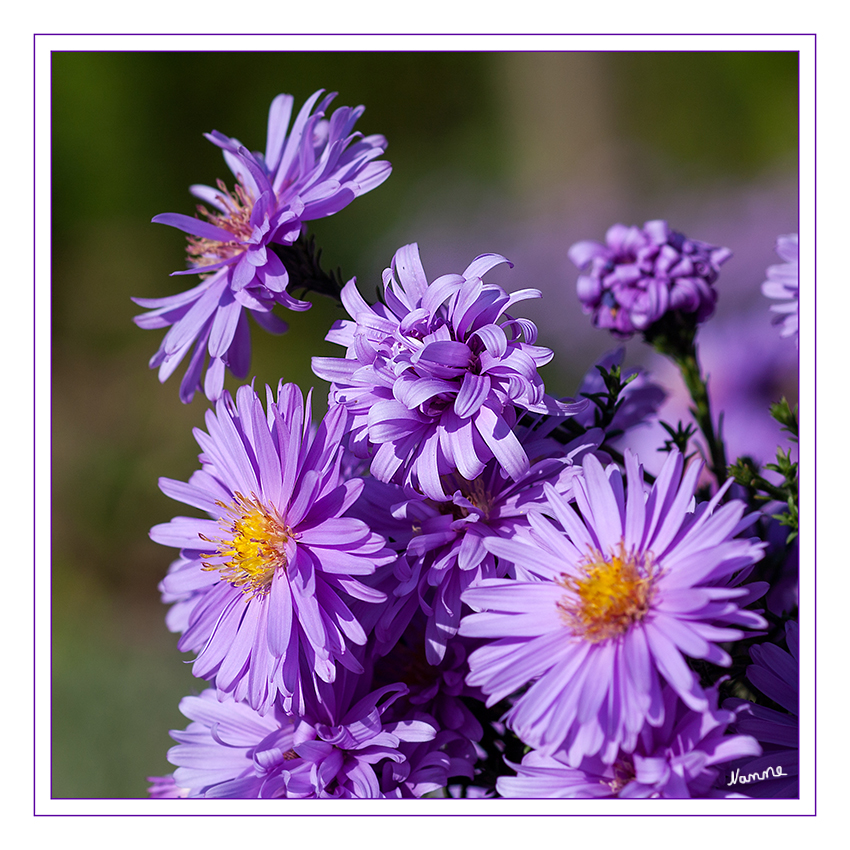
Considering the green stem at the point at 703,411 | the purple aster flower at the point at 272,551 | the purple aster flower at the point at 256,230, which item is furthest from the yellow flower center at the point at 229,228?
the green stem at the point at 703,411

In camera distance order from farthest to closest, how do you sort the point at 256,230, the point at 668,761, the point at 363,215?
the point at 363,215, the point at 256,230, the point at 668,761

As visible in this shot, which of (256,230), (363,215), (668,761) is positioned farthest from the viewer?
(363,215)

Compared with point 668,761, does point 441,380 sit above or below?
above

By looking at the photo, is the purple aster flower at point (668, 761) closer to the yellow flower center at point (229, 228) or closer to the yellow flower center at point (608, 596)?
the yellow flower center at point (608, 596)

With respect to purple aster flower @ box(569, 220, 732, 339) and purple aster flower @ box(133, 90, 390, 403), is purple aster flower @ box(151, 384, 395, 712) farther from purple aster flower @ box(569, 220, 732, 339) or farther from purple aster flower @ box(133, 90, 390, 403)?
purple aster flower @ box(569, 220, 732, 339)

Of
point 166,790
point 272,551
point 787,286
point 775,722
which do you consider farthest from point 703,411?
point 166,790
